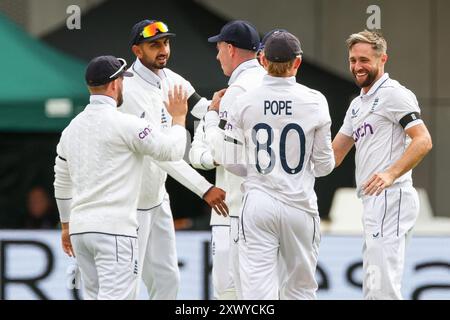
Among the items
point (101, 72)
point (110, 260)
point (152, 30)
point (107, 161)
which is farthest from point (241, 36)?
point (110, 260)

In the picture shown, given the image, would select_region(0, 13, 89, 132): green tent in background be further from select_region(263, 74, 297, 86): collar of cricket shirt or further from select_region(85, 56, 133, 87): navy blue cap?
select_region(263, 74, 297, 86): collar of cricket shirt

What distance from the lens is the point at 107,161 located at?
25.1ft

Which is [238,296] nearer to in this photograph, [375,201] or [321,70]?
[375,201]

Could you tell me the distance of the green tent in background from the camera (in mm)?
13227

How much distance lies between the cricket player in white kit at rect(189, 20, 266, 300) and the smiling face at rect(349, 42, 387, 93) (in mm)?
591

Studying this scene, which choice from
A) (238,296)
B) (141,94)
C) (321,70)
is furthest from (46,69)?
(238,296)

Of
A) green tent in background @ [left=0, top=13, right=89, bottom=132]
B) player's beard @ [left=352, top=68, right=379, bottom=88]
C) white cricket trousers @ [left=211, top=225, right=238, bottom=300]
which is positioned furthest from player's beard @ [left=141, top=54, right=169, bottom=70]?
green tent in background @ [left=0, top=13, right=89, bottom=132]

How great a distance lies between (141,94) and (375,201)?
1751 mm

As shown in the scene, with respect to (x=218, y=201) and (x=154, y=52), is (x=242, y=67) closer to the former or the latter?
(x=154, y=52)

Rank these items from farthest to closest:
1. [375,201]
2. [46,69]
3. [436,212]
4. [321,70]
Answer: [436,212]
[321,70]
[46,69]
[375,201]

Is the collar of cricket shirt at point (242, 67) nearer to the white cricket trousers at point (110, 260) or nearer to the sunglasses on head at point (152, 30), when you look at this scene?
the sunglasses on head at point (152, 30)

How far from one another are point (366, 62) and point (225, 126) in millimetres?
1081

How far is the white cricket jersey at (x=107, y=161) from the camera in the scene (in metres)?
7.63

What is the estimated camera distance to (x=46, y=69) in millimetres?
13625
